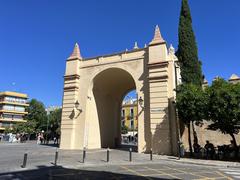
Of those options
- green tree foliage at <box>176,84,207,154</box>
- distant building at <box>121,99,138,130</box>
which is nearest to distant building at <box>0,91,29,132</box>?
distant building at <box>121,99,138,130</box>

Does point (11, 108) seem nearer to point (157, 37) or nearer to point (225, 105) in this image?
point (157, 37)

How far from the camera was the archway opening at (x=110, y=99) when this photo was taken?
23.7 meters

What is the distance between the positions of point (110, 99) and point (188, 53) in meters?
10.8

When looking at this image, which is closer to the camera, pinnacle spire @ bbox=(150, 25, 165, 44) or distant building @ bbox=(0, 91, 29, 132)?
pinnacle spire @ bbox=(150, 25, 165, 44)

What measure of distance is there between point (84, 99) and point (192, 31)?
15032 millimetres

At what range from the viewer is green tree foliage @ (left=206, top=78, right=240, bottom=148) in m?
13.9

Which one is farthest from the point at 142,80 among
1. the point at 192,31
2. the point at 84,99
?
the point at 192,31

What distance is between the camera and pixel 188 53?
24484mm

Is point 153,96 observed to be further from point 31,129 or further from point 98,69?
point 31,129

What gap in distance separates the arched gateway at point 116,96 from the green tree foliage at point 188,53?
9.04 feet

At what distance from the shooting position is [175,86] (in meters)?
19.2

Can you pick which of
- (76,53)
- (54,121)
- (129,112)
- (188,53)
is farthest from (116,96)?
(129,112)

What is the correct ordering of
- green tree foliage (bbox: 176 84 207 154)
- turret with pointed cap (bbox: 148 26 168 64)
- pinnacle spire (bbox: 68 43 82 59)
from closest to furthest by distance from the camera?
green tree foliage (bbox: 176 84 207 154), turret with pointed cap (bbox: 148 26 168 64), pinnacle spire (bbox: 68 43 82 59)

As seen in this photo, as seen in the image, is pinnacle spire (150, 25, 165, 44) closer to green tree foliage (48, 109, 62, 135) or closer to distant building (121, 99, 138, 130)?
green tree foliage (48, 109, 62, 135)
